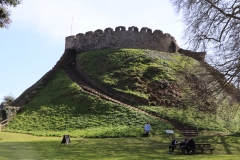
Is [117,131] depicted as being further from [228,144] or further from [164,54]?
[164,54]

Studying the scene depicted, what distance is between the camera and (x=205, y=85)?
2164 cm

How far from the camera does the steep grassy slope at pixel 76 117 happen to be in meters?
29.7

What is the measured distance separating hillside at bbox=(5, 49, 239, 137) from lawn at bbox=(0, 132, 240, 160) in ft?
8.44

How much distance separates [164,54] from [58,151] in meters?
32.5

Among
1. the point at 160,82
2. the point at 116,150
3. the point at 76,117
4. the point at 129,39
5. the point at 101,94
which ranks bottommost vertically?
the point at 116,150

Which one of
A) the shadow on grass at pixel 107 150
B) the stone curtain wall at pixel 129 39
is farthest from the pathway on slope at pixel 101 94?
the stone curtain wall at pixel 129 39

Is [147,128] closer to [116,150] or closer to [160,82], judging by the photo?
[116,150]

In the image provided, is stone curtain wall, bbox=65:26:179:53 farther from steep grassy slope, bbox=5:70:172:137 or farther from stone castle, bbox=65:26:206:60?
steep grassy slope, bbox=5:70:172:137

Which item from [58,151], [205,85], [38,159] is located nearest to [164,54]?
[205,85]

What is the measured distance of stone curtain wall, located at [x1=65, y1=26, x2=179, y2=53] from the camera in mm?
49938

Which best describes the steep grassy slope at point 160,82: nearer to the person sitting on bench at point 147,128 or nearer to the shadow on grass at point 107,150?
the person sitting on bench at point 147,128

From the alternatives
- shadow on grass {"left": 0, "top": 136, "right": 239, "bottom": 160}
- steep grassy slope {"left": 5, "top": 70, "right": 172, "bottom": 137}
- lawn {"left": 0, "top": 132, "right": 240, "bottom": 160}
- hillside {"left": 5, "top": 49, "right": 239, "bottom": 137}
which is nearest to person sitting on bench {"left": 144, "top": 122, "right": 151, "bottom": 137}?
steep grassy slope {"left": 5, "top": 70, "right": 172, "bottom": 137}

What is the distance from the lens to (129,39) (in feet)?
164

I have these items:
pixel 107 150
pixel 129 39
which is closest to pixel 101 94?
pixel 129 39
